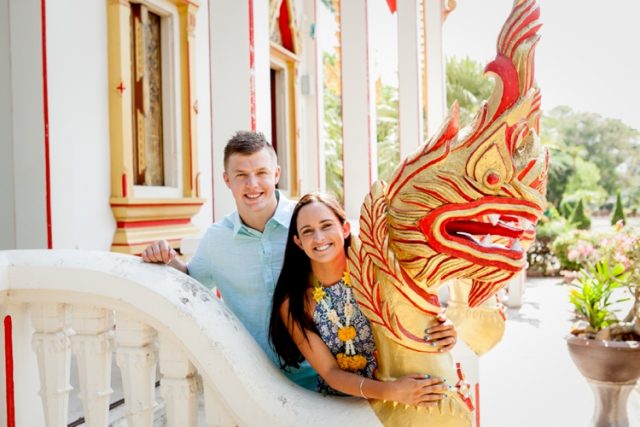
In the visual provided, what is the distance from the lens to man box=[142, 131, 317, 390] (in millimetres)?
1769

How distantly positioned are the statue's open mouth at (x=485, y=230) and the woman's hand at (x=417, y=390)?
282mm

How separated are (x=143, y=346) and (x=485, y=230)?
31.1 inches

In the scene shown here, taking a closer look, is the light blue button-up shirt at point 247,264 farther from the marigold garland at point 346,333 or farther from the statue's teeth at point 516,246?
the statue's teeth at point 516,246

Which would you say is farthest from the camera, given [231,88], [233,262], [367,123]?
[367,123]

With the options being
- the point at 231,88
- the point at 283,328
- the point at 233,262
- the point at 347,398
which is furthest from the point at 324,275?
the point at 231,88

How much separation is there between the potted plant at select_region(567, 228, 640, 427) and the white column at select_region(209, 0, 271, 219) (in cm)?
289

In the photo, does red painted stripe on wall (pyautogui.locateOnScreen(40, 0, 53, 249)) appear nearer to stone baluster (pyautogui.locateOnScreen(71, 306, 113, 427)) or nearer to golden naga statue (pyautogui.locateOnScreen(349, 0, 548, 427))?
stone baluster (pyautogui.locateOnScreen(71, 306, 113, 427))

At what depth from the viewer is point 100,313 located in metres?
1.38

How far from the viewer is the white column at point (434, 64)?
223 inches

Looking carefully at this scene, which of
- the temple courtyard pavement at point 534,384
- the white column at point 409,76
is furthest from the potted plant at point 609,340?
the white column at point 409,76

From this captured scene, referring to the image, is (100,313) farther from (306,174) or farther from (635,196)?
(635,196)

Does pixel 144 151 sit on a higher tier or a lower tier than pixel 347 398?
higher

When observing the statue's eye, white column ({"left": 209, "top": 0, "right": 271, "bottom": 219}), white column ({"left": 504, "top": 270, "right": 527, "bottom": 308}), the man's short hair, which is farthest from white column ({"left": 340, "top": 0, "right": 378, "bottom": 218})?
white column ({"left": 504, "top": 270, "right": 527, "bottom": 308})

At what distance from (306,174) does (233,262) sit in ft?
15.4
